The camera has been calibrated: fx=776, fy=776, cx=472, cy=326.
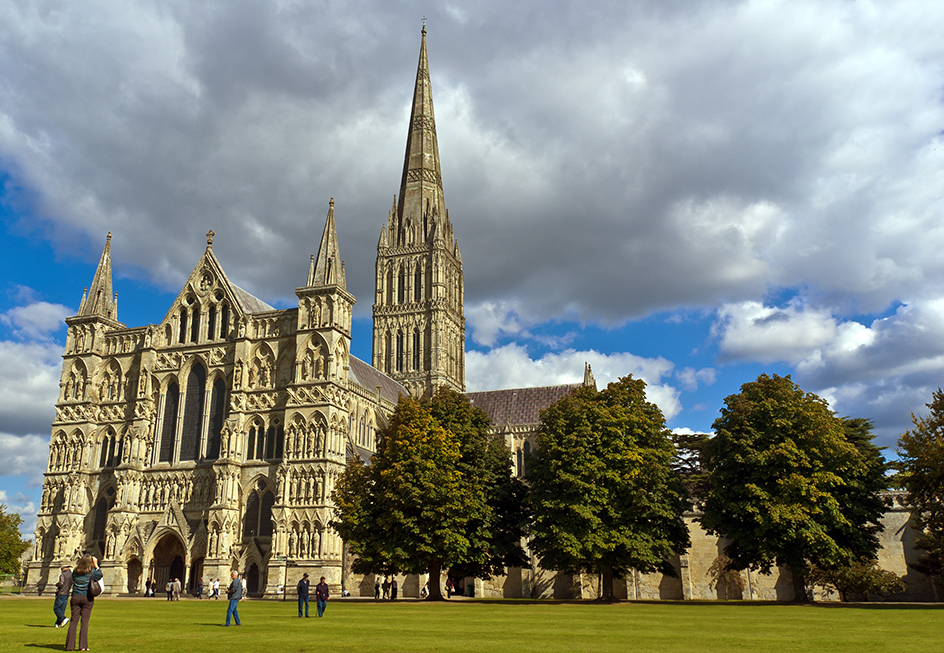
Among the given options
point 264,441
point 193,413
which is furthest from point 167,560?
point 264,441

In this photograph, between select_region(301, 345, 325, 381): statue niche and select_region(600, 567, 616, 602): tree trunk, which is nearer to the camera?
select_region(600, 567, 616, 602): tree trunk

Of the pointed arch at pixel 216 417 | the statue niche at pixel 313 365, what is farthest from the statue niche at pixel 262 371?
the statue niche at pixel 313 365

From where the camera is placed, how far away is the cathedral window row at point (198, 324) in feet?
183

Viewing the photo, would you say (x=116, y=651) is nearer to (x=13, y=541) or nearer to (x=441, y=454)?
(x=441, y=454)

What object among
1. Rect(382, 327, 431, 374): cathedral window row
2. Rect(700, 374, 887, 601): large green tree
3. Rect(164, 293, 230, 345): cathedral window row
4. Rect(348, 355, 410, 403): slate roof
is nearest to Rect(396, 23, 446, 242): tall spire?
Rect(382, 327, 431, 374): cathedral window row

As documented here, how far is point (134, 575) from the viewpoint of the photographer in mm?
51406

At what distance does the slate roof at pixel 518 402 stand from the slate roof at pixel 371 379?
7.86m

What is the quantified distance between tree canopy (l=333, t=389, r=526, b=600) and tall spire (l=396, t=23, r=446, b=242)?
51.6 m

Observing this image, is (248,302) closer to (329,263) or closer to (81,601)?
(329,263)

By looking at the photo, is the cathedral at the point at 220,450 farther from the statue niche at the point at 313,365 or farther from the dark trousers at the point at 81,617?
the dark trousers at the point at 81,617

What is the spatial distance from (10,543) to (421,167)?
56535 millimetres

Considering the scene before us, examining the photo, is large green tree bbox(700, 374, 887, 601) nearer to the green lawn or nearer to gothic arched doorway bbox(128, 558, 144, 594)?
the green lawn

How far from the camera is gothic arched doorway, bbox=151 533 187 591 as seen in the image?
2012 inches

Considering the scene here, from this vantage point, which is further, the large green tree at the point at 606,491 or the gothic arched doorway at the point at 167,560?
the gothic arched doorway at the point at 167,560
